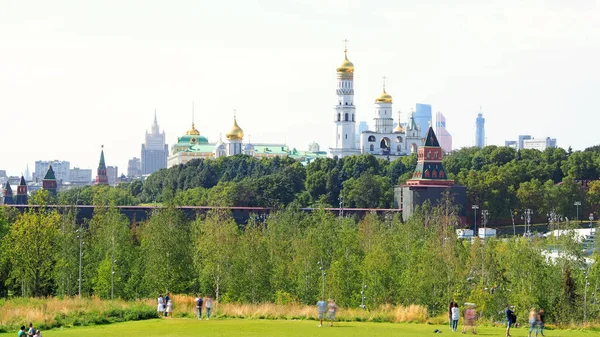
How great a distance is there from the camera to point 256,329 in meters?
41.1

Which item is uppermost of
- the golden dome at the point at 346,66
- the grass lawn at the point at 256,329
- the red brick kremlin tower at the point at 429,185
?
the golden dome at the point at 346,66

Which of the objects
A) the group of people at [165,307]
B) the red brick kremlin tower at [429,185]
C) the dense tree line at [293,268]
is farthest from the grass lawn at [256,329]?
the red brick kremlin tower at [429,185]

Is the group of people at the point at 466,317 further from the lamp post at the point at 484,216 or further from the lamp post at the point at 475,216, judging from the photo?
the lamp post at the point at 475,216

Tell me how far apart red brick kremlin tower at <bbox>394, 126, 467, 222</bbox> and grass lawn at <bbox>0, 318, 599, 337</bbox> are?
2912 inches

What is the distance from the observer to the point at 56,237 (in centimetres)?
6538

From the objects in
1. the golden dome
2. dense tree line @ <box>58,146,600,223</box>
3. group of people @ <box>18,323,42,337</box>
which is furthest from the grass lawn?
the golden dome

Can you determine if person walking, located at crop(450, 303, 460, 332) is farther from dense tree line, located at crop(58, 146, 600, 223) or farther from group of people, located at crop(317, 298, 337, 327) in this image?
dense tree line, located at crop(58, 146, 600, 223)

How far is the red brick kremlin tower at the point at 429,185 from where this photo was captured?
11819cm

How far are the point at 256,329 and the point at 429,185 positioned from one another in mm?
78939

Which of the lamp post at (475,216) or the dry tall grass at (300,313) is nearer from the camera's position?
the dry tall grass at (300,313)

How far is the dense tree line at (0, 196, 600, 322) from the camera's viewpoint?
5441 cm

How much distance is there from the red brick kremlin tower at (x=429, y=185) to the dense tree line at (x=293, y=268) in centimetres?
4829

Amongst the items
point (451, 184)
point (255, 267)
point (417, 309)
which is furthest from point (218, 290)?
point (451, 184)

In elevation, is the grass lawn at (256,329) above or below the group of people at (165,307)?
below
